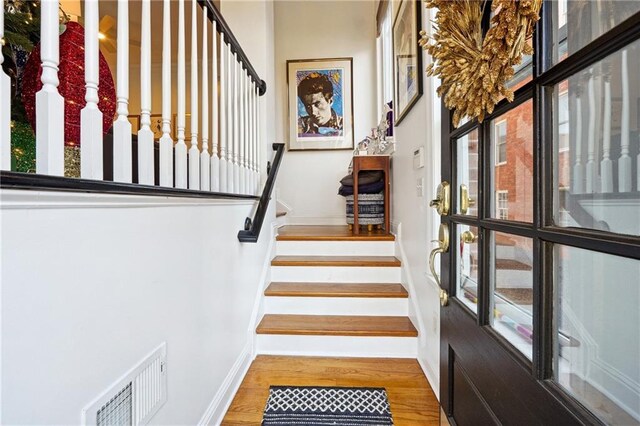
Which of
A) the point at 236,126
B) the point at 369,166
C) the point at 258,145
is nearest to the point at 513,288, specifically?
the point at 236,126

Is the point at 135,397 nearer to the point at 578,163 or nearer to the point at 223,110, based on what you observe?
the point at 578,163

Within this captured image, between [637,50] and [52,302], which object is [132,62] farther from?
[637,50]

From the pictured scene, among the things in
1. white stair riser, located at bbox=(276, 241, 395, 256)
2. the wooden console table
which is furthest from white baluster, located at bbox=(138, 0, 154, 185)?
the wooden console table

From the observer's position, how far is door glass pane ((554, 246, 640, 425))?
424 mm

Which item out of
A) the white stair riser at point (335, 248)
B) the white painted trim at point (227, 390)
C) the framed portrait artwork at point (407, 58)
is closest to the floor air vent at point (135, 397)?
the white painted trim at point (227, 390)

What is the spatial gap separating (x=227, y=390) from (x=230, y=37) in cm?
177

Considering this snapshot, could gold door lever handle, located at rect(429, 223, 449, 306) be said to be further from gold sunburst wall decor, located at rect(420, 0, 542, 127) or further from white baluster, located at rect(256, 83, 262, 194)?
white baluster, located at rect(256, 83, 262, 194)

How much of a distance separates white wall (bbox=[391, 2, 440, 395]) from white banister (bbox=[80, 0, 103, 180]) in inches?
53.0

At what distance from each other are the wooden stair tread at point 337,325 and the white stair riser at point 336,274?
1.00 feet

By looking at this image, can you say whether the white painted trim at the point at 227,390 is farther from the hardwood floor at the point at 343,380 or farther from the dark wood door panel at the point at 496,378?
the dark wood door panel at the point at 496,378

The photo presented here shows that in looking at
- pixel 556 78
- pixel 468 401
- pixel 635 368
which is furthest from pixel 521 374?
pixel 556 78

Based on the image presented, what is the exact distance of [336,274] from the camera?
2.26 metres

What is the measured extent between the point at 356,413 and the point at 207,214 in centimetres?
113

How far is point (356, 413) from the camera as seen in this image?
1.40 m
